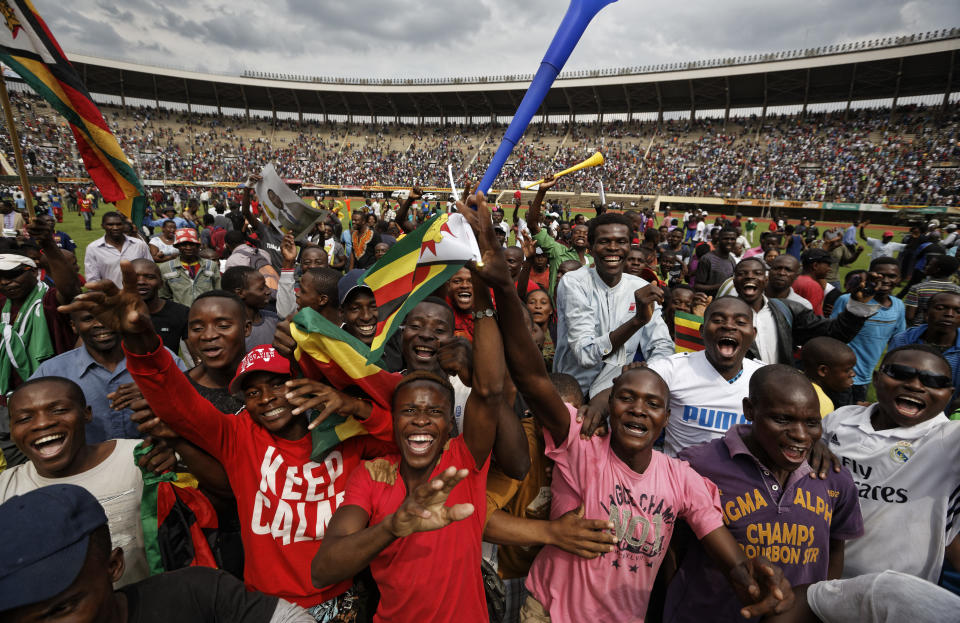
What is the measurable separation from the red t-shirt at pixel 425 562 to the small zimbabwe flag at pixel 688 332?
292cm

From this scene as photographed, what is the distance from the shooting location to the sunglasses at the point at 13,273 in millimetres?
3451

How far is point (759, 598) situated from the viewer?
1589 mm

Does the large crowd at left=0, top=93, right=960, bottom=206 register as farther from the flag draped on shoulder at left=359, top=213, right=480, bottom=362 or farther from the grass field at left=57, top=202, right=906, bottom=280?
the flag draped on shoulder at left=359, top=213, right=480, bottom=362

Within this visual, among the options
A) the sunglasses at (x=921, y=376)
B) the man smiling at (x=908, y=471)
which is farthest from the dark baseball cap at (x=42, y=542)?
the sunglasses at (x=921, y=376)

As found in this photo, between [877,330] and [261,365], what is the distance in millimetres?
5414

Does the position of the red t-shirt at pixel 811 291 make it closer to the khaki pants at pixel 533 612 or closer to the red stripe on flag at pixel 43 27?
the khaki pants at pixel 533 612

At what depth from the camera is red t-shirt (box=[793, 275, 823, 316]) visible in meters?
5.47

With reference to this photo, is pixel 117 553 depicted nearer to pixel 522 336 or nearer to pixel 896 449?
pixel 522 336

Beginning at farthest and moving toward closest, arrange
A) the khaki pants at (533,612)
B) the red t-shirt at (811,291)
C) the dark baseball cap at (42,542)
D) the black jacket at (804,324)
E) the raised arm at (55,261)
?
the red t-shirt at (811,291) → the black jacket at (804,324) → the raised arm at (55,261) → the khaki pants at (533,612) → the dark baseball cap at (42,542)

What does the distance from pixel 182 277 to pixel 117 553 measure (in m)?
5.01

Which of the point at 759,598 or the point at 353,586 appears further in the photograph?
the point at 353,586

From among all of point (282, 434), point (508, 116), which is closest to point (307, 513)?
point (282, 434)

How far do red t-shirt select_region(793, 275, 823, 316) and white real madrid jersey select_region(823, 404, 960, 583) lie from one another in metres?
3.82

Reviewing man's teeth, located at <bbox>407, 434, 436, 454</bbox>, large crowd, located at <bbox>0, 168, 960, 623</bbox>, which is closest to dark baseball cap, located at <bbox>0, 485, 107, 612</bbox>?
large crowd, located at <bbox>0, 168, 960, 623</bbox>
